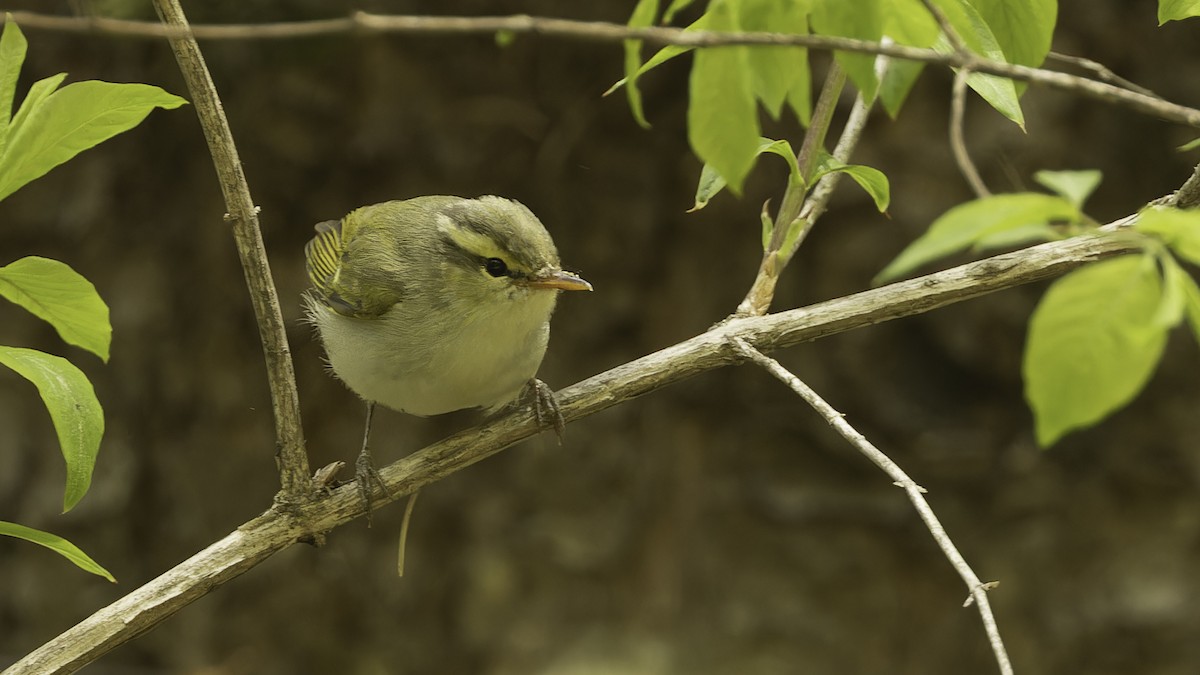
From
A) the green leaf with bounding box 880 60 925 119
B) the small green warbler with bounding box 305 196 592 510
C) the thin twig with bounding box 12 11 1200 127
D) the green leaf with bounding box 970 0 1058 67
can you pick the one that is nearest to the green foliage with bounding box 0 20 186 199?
the thin twig with bounding box 12 11 1200 127

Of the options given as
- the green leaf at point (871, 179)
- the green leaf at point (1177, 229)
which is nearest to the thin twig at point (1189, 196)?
the green leaf at point (871, 179)

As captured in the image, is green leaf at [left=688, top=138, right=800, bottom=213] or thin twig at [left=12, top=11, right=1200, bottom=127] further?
green leaf at [left=688, top=138, right=800, bottom=213]

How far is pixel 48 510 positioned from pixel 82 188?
1.63 metres

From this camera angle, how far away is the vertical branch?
2.40 metres

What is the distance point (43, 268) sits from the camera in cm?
207

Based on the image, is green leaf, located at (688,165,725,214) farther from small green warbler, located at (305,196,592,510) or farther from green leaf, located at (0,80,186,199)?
green leaf, located at (0,80,186,199)

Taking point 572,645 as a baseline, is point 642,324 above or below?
above

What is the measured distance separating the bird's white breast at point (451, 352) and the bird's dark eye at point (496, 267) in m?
0.09

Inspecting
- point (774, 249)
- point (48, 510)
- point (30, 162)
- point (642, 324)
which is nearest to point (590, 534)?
point (642, 324)

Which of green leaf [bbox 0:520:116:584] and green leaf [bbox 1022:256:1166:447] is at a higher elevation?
green leaf [bbox 1022:256:1166:447]

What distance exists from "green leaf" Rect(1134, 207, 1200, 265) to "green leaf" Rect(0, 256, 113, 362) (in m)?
1.73

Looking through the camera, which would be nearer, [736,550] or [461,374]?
[461,374]

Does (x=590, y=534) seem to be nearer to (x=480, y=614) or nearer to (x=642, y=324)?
(x=480, y=614)

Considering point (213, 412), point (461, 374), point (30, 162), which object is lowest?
point (213, 412)
